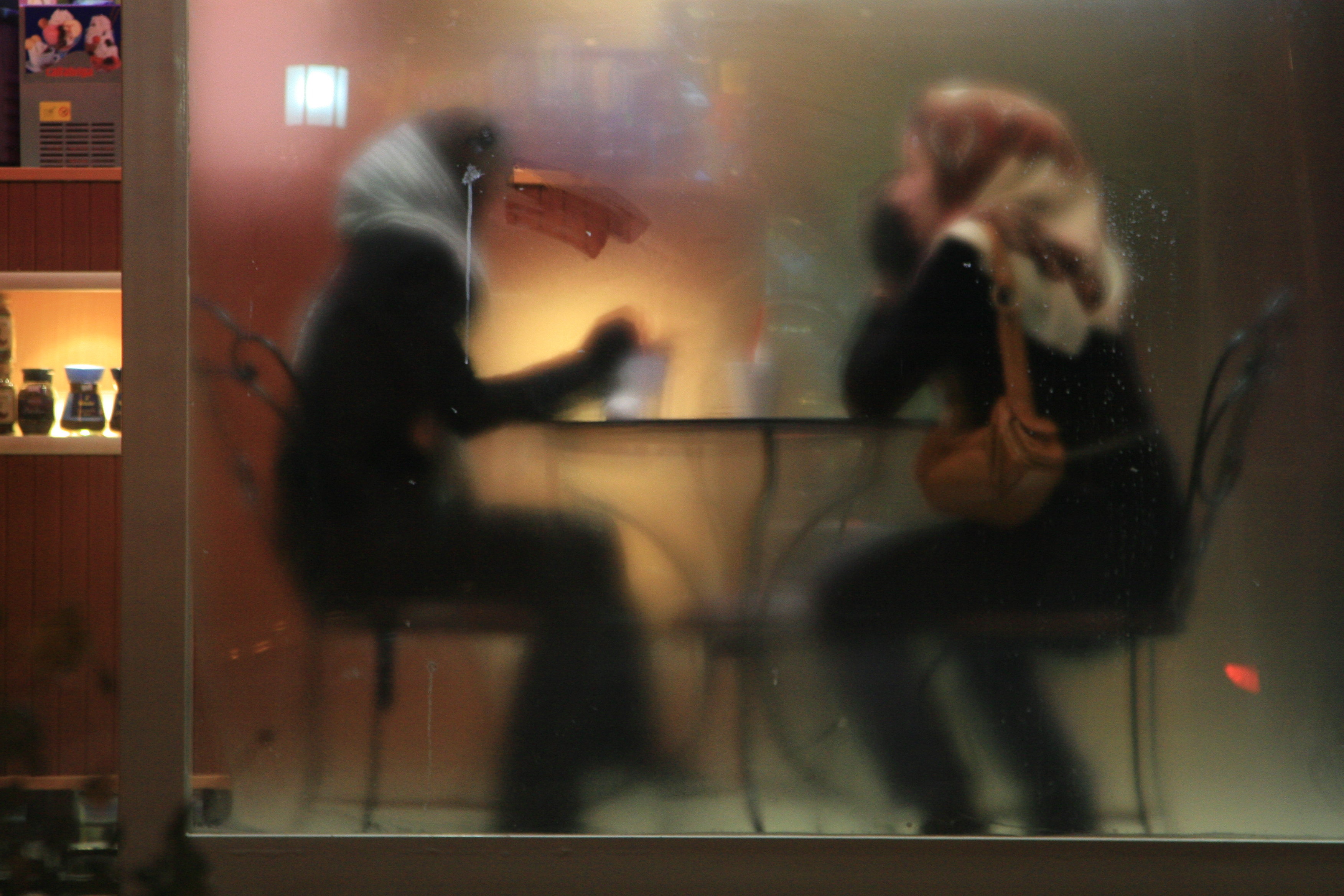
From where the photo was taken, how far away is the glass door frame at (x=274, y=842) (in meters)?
1.48

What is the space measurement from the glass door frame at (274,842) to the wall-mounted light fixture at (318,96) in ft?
0.48

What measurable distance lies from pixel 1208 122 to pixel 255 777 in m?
1.67

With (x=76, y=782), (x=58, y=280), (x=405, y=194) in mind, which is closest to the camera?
(x=405, y=194)

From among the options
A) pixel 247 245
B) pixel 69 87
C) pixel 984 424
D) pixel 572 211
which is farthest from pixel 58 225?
pixel 984 424

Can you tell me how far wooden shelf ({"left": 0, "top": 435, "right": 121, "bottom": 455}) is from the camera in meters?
2.46

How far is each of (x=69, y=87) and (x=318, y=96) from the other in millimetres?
1407

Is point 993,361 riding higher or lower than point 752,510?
higher

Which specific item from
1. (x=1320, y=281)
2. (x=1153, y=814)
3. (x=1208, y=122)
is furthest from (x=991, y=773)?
(x=1208, y=122)

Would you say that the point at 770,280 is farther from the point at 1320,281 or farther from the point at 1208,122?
the point at 1320,281

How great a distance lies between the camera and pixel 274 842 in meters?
1.51

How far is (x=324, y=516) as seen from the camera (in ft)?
4.99

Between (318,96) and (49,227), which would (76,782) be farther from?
(49,227)

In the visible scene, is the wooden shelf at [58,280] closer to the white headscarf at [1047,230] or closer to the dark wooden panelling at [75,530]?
the dark wooden panelling at [75,530]

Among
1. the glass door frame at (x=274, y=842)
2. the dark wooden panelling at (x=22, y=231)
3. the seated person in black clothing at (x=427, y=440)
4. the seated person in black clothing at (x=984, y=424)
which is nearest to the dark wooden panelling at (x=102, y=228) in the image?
the dark wooden panelling at (x=22, y=231)
